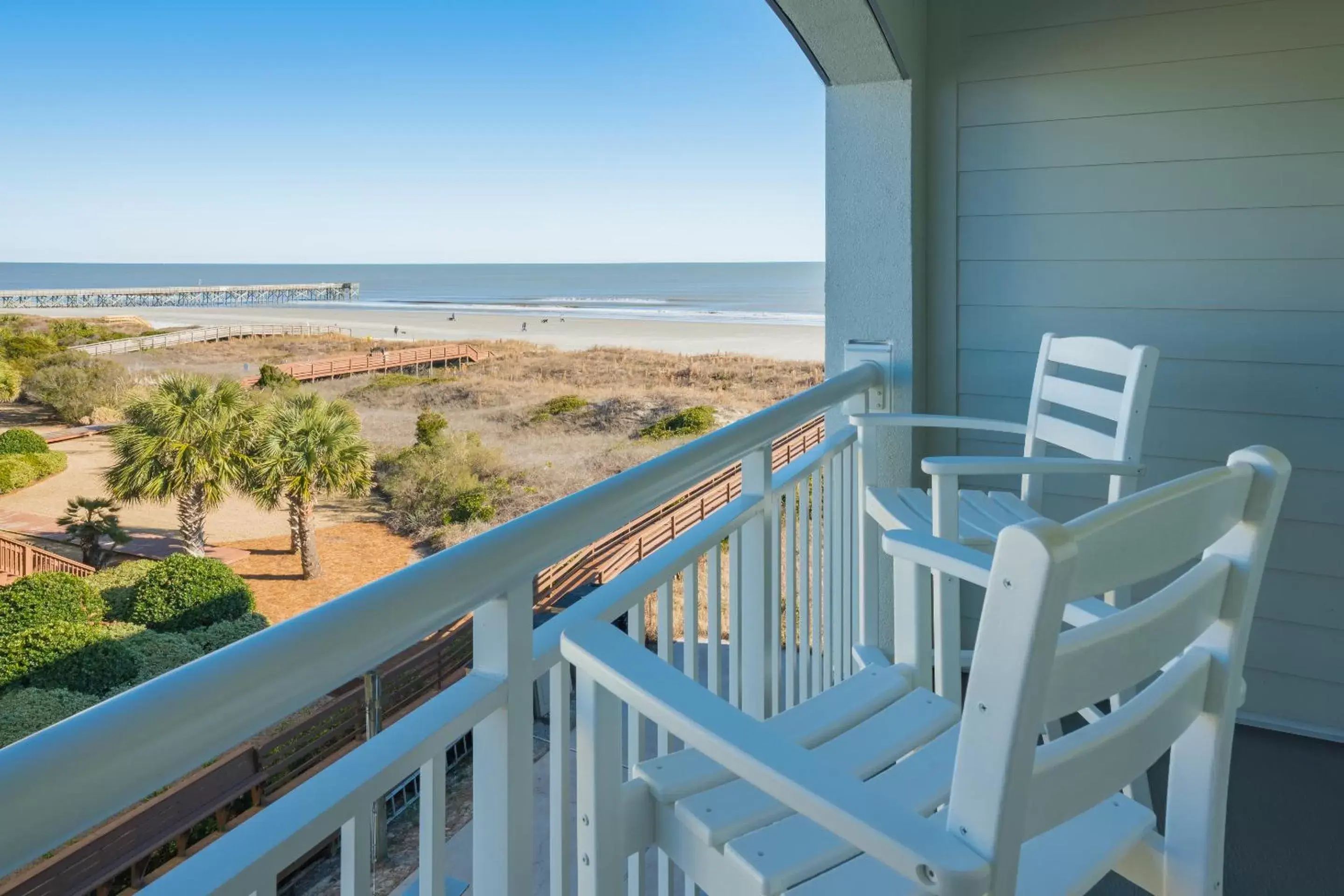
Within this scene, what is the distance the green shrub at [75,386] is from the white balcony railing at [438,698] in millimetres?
10899

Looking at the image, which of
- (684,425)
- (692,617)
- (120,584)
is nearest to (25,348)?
(120,584)

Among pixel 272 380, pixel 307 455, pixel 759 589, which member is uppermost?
pixel 759 589

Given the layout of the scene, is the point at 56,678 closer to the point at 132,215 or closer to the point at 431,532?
the point at 431,532

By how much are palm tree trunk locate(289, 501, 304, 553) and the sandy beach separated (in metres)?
6.68

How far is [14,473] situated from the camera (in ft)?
30.6

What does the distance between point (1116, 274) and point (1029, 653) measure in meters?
1.95

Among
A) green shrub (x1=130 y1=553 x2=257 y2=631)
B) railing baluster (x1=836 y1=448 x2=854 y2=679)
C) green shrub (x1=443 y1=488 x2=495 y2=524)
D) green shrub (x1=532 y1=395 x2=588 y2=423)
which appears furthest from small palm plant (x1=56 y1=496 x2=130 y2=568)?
railing baluster (x1=836 y1=448 x2=854 y2=679)

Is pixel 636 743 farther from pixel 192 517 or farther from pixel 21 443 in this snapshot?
pixel 21 443

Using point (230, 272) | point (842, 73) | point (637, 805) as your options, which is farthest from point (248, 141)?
point (637, 805)

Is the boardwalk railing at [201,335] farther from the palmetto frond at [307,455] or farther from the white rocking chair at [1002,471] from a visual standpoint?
the white rocking chair at [1002,471]

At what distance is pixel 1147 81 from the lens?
223cm

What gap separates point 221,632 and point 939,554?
8.29 m

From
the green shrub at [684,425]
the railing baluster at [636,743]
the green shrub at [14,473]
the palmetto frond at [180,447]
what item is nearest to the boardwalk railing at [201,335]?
the palmetto frond at [180,447]

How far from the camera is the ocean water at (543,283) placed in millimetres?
19703
